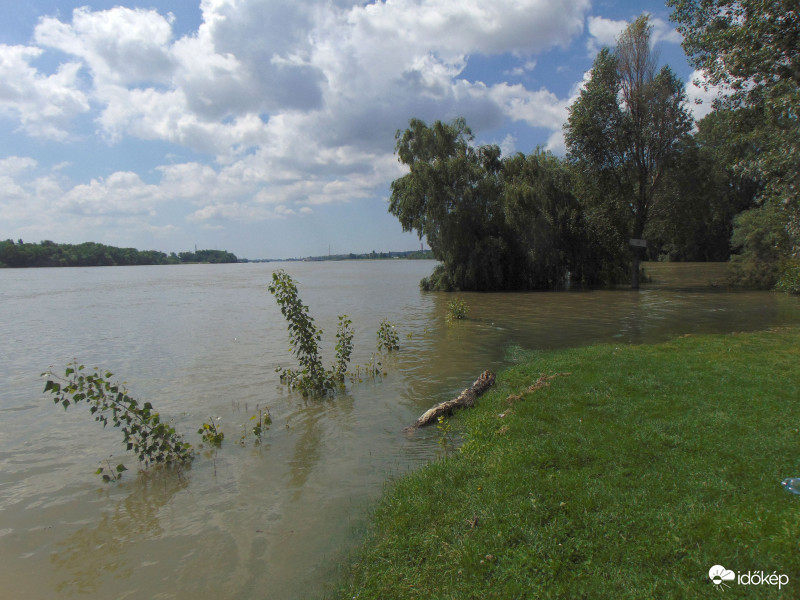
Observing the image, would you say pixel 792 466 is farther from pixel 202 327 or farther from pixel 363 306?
pixel 363 306

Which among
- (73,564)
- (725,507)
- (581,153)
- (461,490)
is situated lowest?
(73,564)

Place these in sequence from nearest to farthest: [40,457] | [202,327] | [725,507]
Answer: [725,507]
[40,457]
[202,327]

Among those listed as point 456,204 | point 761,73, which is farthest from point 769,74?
point 456,204

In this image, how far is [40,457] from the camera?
7.44 meters

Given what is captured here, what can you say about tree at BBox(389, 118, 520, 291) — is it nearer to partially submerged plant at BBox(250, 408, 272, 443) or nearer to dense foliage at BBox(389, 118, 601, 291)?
dense foliage at BBox(389, 118, 601, 291)

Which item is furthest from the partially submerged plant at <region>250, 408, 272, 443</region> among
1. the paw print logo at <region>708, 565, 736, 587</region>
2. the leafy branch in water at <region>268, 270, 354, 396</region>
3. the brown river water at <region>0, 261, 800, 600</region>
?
the paw print logo at <region>708, 565, 736, 587</region>

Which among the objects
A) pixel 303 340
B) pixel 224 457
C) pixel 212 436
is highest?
pixel 303 340

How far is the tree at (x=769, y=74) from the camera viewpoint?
11.7 m

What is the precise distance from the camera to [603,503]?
4.41m

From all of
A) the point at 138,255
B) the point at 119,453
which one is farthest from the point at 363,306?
the point at 138,255

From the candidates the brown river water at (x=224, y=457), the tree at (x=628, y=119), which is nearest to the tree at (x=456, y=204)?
the tree at (x=628, y=119)

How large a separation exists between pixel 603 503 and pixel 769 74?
589 inches

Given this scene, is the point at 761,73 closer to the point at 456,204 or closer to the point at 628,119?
the point at 628,119

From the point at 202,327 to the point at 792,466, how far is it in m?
21.5
